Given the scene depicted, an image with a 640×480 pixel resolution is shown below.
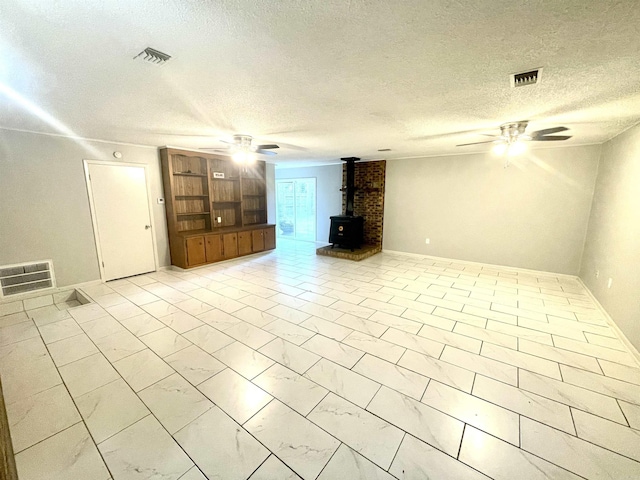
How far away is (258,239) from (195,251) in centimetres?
159

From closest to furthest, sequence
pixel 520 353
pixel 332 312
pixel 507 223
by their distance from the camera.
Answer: pixel 520 353 < pixel 332 312 < pixel 507 223

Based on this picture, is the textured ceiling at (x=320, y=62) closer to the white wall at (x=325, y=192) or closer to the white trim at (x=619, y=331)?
the white trim at (x=619, y=331)

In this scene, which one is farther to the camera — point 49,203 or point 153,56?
point 49,203

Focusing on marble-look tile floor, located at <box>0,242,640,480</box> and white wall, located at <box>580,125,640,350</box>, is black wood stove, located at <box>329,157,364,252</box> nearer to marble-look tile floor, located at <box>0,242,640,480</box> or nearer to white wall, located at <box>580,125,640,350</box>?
marble-look tile floor, located at <box>0,242,640,480</box>

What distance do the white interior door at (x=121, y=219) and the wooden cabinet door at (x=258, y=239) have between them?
2068 millimetres

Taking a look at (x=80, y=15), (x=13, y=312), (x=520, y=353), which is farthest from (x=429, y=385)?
(x=13, y=312)

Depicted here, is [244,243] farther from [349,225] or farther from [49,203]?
[49,203]

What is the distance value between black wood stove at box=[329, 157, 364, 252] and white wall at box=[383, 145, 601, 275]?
82cm

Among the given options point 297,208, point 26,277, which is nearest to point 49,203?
point 26,277

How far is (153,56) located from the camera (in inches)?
62.6

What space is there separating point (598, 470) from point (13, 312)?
5825mm

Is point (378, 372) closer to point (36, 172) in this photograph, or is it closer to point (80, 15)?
point (80, 15)

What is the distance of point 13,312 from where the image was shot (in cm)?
338

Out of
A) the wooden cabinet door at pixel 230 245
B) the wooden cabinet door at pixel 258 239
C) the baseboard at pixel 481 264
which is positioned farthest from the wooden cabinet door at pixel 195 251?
the baseboard at pixel 481 264
